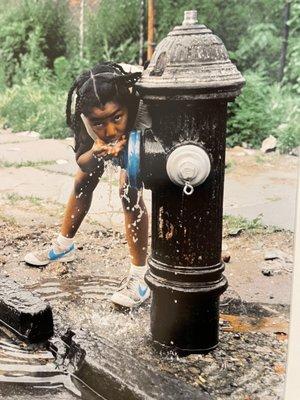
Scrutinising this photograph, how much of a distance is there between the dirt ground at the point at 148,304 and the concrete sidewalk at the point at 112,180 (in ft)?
0.15

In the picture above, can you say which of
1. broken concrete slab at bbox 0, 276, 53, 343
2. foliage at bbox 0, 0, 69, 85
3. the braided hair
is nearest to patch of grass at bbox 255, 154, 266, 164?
the braided hair

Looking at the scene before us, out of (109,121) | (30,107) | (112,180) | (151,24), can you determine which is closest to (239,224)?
(112,180)

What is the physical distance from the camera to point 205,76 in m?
1.66

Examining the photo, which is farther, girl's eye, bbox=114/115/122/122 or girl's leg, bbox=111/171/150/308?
girl's leg, bbox=111/171/150/308

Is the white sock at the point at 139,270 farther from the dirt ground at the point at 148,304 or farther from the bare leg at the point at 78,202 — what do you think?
the bare leg at the point at 78,202

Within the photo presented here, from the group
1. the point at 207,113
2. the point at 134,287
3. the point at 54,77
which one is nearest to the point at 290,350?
the point at 134,287

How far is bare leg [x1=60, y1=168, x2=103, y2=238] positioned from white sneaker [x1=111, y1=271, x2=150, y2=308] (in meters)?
0.23

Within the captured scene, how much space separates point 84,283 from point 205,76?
0.82m

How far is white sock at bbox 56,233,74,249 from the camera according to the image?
6.61 ft

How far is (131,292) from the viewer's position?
78.9 inches

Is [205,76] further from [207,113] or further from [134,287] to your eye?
[134,287]

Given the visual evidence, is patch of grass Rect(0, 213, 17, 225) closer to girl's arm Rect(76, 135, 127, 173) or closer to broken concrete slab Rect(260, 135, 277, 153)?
girl's arm Rect(76, 135, 127, 173)

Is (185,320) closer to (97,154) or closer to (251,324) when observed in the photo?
(251,324)

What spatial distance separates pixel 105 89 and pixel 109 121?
9cm
